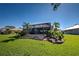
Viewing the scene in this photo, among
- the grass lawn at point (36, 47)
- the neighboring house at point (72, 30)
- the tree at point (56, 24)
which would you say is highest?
the tree at point (56, 24)

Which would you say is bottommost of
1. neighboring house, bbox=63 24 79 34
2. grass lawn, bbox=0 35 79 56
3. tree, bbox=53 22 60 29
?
grass lawn, bbox=0 35 79 56

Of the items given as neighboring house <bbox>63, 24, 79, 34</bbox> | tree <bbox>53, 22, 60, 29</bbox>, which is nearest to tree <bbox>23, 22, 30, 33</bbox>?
tree <bbox>53, 22, 60, 29</bbox>

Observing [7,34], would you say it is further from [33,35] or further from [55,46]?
[55,46]

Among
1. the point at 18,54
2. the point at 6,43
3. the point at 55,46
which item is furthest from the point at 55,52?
the point at 6,43

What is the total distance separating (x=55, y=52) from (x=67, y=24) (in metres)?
0.38

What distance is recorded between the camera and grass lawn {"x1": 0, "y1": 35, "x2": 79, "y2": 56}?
2600mm

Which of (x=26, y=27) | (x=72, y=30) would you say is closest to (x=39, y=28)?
(x=26, y=27)

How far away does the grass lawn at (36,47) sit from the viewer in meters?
2.60

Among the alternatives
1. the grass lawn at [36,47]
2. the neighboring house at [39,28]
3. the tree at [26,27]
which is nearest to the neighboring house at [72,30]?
the grass lawn at [36,47]

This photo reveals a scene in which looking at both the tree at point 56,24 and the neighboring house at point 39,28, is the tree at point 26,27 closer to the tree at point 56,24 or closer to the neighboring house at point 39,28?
the neighboring house at point 39,28

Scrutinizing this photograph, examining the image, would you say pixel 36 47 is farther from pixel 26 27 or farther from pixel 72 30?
pixel 72 30

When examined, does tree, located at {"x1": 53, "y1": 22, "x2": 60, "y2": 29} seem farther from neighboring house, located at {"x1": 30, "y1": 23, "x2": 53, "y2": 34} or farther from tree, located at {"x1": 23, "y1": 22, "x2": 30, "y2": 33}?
tree, located at {"x1": 23, "y1": 22, "x2": 30, "y2": 33}

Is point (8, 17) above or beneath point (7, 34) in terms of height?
above

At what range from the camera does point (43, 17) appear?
2.65 m
